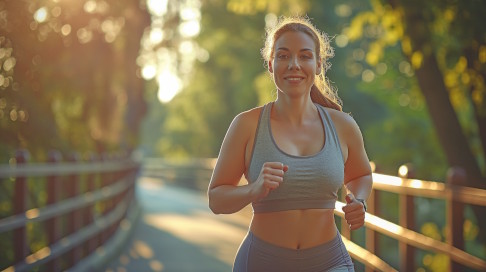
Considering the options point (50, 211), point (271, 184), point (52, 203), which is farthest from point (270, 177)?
point (52, 203)

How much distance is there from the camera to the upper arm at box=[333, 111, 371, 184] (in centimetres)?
377

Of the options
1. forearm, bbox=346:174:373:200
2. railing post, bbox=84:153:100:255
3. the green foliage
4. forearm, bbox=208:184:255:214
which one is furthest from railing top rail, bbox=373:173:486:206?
railing post, bbox=84:153:100:255

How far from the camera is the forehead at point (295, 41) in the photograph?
3.62m

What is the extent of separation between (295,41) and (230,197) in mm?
651

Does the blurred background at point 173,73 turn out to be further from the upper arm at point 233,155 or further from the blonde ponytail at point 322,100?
the upper arm at point 233,155

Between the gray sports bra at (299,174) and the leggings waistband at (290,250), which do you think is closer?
the gray sports bra at (299,174)

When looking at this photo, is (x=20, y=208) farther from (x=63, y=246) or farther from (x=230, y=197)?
(x=230, y=197)

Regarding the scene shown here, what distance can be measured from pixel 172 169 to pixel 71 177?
120 ft

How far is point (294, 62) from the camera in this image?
3.60 metres

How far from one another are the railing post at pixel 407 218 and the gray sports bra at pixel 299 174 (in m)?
3.25

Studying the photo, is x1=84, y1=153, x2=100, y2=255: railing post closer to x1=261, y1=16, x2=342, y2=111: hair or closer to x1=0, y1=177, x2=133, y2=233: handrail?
x1=0, y1=177, x2=133, y2=233: handrail

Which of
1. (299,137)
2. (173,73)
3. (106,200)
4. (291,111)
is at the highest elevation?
(173,73)

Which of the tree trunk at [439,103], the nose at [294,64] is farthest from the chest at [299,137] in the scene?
the tree trunk at [439,103]

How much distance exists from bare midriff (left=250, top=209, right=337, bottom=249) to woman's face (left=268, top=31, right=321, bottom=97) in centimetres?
47
